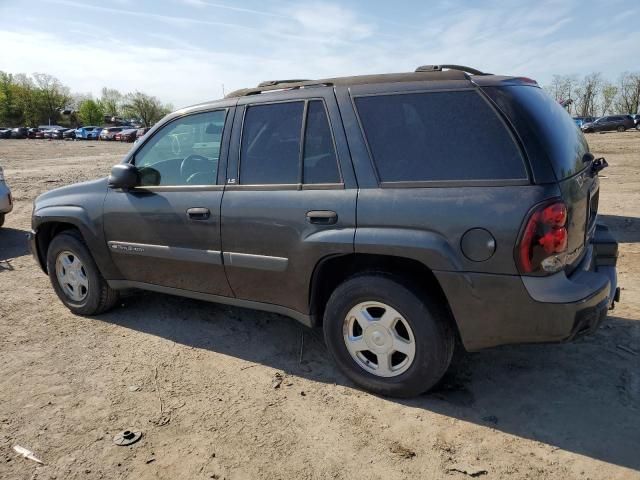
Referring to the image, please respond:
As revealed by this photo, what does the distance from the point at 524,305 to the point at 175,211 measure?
2.50 meters

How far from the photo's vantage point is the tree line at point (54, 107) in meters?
86.2

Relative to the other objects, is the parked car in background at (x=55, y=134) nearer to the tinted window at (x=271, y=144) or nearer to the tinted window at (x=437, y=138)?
the tinted window at (x=271, y=144)

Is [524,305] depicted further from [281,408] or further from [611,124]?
[611,124]

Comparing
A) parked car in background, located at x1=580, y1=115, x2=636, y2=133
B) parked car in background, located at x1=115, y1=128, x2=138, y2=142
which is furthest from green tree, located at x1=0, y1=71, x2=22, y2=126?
parked car in background, located at x1=580, y1=115, x2=636, y2=133

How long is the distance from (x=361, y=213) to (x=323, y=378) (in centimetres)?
122

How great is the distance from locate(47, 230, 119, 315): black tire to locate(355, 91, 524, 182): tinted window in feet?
9.35

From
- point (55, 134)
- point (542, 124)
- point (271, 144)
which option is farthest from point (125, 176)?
point (55, 134)

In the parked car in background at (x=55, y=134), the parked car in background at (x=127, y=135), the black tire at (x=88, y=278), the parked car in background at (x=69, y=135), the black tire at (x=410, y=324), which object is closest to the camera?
the black tire at (x=410, y=324)

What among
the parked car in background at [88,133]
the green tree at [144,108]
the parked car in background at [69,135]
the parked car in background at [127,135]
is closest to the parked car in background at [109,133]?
the parked car in background at [127,135]

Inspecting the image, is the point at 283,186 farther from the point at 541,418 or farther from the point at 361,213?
the point at 541,418

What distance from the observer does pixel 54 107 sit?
298ft

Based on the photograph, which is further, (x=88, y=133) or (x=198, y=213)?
(x=88, y=133)

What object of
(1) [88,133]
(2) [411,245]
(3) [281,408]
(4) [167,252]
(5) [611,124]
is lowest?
(3) [281,408]

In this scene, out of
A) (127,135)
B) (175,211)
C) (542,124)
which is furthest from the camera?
(127,135)
